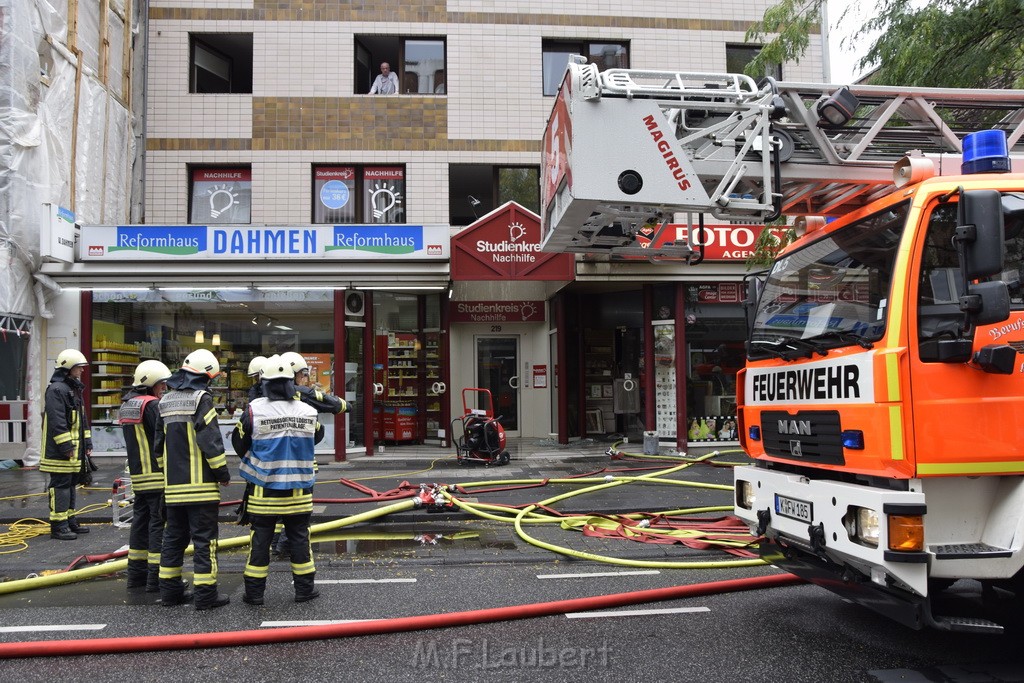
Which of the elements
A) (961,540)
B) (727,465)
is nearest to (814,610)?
(961,540)

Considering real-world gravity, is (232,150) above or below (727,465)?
above

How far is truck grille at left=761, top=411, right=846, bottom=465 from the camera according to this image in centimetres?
398

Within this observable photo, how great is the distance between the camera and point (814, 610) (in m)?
5.09

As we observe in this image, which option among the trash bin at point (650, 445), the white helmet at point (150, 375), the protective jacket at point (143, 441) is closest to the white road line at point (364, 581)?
the protective jacket at point (143, 441)

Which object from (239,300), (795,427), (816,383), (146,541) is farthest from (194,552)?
(239,300)

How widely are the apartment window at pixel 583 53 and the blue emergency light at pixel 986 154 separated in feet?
38.7

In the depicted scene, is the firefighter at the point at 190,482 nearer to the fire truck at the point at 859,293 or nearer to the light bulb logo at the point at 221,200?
the fire truck at the point at 859,293

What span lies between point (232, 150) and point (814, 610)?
13122 mm

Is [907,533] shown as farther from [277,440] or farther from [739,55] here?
[739,55]

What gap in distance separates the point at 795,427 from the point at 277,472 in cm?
359

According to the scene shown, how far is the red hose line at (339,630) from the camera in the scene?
436 cm

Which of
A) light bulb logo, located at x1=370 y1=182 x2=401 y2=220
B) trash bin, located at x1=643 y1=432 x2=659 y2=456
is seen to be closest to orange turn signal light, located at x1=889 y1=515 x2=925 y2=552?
trash bin, located at x1=643 y1=432 x2=659 y2=456

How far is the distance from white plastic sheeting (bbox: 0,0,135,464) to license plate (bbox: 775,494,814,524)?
11.8 meters

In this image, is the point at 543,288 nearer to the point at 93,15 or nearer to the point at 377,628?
the point at 93,15
